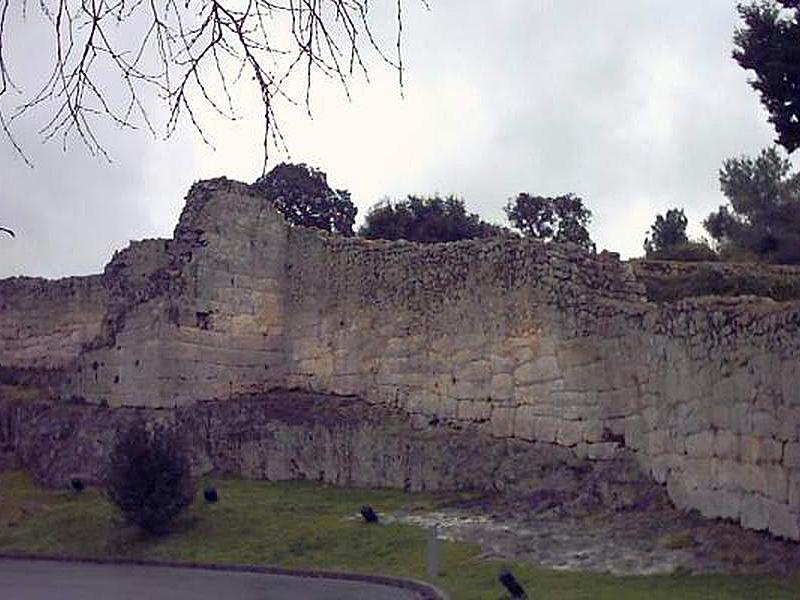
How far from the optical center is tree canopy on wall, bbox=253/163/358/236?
44.9m

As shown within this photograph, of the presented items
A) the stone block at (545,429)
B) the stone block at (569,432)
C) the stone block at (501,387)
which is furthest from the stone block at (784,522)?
the stone block at (501,387)

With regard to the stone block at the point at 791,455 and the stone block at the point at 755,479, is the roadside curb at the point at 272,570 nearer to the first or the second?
the stone block at the point at 755,479

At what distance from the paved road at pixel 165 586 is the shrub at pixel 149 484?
1400 mm

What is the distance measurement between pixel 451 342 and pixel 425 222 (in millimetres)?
20817

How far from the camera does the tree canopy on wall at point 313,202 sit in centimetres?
4488

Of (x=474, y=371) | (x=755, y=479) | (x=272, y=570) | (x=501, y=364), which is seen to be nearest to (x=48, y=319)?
(x=474, y=371)

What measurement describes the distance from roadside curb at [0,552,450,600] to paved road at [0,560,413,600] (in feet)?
0.57

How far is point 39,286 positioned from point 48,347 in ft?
5.17

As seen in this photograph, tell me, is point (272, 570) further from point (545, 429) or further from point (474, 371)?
point (474, 371)

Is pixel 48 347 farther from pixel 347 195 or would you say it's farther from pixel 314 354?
pixel 347 195

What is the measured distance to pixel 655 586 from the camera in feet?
40.8

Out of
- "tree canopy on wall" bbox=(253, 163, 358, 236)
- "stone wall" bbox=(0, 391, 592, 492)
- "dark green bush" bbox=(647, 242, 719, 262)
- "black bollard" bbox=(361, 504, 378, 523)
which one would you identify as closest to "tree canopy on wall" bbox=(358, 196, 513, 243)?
"tree canopy on wall" bbox=(253, 163, 358, 236)

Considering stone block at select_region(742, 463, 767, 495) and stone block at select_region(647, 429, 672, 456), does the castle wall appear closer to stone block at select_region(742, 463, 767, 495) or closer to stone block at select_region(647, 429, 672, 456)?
stone block at select_region(647, 429, 672, 456)

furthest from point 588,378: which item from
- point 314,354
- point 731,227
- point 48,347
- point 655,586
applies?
Answer: point 731,227
